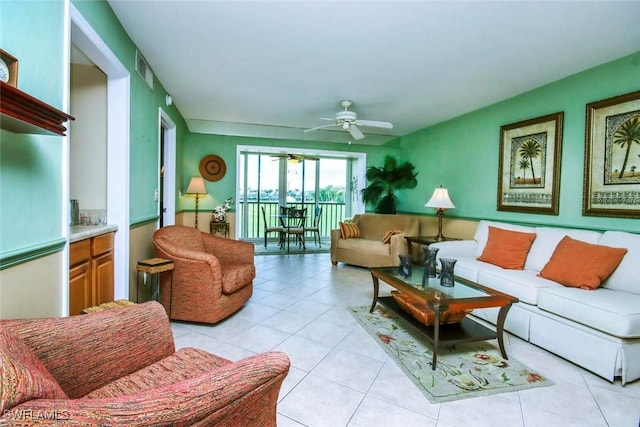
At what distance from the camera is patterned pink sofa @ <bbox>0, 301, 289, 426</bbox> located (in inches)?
24.2

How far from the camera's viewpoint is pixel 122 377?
123cm

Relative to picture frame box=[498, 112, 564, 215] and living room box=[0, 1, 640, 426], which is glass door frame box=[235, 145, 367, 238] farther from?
picture frame box=[498, 112, 564, 215]

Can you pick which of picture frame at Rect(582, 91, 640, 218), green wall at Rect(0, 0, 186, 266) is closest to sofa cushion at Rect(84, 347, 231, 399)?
green wall at Rect(0, 0, 186, 266)

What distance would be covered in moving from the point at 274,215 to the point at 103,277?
5.25 meters

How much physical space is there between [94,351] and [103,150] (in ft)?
6.26

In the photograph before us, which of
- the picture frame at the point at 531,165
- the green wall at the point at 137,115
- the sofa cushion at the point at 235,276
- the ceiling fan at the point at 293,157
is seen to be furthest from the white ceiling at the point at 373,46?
the ceiling fan at the point at 293,157

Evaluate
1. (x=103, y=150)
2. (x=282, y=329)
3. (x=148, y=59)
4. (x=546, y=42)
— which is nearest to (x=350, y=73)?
(x=546, y=42)

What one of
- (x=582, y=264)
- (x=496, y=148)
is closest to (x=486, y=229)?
(x=496, y=148)

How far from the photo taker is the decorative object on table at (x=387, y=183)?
6.13 m

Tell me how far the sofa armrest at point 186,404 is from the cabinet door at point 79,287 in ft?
4.95

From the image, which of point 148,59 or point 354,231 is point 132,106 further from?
point 354,231

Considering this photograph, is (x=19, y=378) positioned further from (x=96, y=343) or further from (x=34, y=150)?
(x=34, y=150)

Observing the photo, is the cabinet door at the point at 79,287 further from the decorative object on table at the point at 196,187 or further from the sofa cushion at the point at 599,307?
the decorative object on table at the point at 196,187

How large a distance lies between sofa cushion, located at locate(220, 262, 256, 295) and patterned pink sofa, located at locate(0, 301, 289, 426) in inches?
52.4
